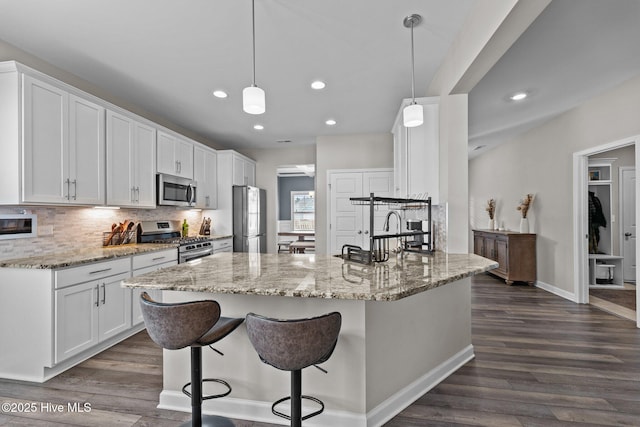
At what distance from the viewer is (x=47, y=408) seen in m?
2.04

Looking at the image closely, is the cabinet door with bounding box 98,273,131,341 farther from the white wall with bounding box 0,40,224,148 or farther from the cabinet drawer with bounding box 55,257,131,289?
the white wall with bounding box 0,40,224,148

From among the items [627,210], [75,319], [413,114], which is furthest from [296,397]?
[627,210]

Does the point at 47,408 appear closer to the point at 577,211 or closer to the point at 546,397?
the point at 546,397

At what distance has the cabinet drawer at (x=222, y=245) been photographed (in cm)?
501

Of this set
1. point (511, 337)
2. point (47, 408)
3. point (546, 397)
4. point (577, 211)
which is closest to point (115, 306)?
point (47, 408)

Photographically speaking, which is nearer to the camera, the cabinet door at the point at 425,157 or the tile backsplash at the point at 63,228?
the tile backsplash at the point at 63,228

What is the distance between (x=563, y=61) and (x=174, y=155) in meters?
4.55

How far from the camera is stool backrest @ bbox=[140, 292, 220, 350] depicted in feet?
4.92

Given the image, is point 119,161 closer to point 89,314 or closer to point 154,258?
point 154,258

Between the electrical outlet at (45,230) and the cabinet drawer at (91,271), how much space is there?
0.64 metres

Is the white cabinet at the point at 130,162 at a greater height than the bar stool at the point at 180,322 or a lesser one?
greater

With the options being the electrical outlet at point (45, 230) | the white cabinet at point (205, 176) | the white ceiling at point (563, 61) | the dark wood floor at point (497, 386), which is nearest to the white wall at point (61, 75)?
the white cabinet at point (205, 176)

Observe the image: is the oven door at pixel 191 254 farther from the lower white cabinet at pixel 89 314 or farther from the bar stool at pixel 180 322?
the bar stool at pixel 180 322

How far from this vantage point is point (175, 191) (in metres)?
4.34
